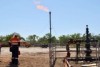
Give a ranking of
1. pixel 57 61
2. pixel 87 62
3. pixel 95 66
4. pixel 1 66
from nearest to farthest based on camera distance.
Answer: pixel 1 66
pixel 95 66
pixel 57 61
pixel 87 62

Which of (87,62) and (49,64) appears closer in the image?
(49,64)

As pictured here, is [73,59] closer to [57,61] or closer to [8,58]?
[57,61]

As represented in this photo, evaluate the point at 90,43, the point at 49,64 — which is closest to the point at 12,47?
the point at 49,64

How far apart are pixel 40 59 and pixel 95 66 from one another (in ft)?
12.2

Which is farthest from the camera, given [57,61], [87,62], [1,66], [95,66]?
[87,62]

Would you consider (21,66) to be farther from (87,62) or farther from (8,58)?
(87,62)

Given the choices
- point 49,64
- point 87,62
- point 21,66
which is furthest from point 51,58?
point 87,62

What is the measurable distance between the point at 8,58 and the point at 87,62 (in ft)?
18.7

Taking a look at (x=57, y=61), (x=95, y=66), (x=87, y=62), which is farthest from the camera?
(x=87, y=62)

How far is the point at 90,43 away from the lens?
986 inches

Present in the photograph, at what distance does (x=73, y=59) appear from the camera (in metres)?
24.4

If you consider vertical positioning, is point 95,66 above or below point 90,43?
below

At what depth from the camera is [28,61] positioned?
849 inches

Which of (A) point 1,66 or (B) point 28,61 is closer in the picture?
(A) point 1,66
